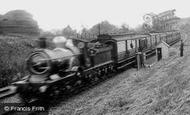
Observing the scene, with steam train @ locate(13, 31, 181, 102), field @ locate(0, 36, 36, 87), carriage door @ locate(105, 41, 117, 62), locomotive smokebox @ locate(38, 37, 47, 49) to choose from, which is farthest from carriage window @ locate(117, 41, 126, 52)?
field @ locate(0, 36, 36, 87)

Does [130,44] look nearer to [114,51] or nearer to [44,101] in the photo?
[114,51]

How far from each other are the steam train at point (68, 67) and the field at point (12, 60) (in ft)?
21.5

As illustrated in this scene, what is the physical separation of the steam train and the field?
21.5 feet

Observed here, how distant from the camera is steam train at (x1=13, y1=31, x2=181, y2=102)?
8.34 meters

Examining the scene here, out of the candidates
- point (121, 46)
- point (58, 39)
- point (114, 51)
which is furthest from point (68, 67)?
point (121, 46)

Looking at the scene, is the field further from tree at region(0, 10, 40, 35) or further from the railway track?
tree at region(0, 10, 40, 35)

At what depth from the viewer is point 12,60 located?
16.1m

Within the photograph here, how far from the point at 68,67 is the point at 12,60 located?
8.50m

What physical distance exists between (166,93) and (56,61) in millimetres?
4863

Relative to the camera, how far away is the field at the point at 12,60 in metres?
14.6

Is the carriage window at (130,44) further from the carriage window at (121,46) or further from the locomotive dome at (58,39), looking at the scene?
the locomotive dome at (58,39)

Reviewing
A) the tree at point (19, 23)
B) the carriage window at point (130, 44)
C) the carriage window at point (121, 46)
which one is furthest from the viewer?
the tree at point (19, 23)

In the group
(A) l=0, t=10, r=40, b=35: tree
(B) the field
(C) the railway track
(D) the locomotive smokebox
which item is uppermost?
(A) l=0, t=10, r=40, b=35: tree

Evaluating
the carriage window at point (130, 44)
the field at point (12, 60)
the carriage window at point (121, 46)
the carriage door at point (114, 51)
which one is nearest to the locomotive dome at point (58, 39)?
the carriage door at point (114, 51)
